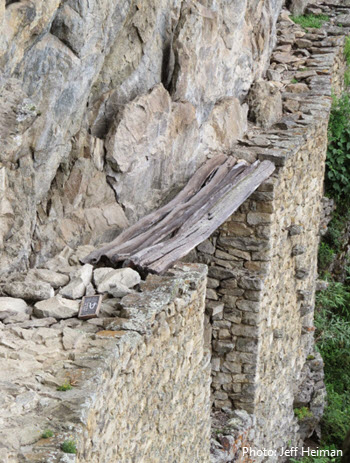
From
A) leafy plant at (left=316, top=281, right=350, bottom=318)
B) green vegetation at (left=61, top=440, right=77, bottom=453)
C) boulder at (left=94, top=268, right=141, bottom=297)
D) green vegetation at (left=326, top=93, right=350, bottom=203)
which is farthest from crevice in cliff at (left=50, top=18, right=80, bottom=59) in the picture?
leafy plant at (left=316, top=281, right=350, bottom=318)

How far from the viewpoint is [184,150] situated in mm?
7141

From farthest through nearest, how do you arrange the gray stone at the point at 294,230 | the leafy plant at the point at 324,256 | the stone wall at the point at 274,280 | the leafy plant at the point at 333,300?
the leafy plant at the point at 324,256 → the leafy plant at the point at 333,300 → the gray stone at the point at 294,230 → the stone wall at the point at 274,280

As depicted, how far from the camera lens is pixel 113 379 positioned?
4.01m

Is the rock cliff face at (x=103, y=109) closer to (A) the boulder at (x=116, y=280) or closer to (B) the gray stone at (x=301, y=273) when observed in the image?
(A) the boulder at (x=116, y=280)

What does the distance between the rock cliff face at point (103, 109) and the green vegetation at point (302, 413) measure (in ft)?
12.6

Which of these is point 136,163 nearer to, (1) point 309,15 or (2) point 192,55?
(2) point 192,55

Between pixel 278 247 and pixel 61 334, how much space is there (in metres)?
3.73

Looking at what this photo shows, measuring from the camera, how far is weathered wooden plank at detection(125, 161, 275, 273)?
5270mm

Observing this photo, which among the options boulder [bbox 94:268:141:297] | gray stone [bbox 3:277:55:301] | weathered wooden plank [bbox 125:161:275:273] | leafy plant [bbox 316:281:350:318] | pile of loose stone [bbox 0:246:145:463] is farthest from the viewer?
leafy plant [bbox 316:281:350:318]

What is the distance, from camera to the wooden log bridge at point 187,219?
5375mm

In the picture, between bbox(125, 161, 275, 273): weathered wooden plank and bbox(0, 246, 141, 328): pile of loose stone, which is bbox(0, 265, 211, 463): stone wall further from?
bbox(125, 161, 275, 273): weathered wooden plank

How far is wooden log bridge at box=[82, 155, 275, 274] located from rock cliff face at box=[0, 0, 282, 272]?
27 cm

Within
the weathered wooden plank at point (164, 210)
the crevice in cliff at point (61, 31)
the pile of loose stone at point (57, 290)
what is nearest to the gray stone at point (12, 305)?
the pile of loose stone at point (57, 290)

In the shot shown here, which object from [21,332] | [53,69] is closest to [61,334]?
[21,332]
